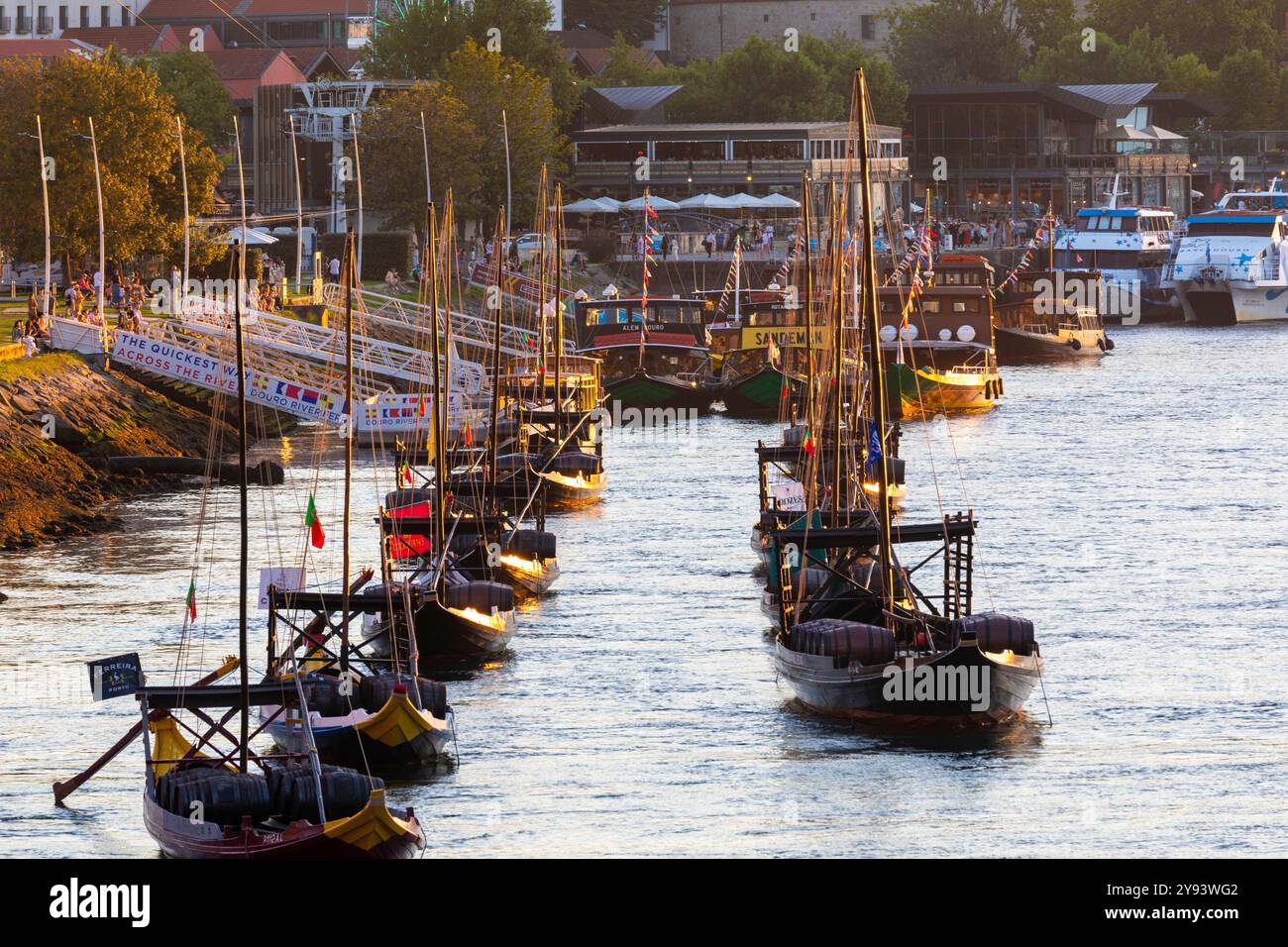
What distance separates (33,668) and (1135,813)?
20299mm

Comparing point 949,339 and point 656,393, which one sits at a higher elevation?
point 949,339

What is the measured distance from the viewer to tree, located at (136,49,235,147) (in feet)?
449

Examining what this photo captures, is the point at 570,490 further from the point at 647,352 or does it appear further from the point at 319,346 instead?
the point at 647,352

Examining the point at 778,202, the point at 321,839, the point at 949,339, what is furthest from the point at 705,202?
the point at 321,839

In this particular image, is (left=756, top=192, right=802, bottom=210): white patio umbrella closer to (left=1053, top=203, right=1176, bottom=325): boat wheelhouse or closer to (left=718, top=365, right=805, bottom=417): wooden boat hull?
(left=1053, top=203, right=1176, bottom=325): boat wheelhouse

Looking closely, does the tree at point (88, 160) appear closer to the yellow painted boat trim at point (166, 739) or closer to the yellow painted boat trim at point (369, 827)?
the yellow painted boat trim at point (166, 739)

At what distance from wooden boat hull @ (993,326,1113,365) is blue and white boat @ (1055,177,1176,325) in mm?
24060

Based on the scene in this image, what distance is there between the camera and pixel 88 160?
283ft

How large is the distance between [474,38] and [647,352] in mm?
53520

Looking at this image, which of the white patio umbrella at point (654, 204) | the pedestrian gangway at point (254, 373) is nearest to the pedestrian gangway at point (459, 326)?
the pedestrian gangway at point (254, 373)

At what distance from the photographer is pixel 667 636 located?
4669 cm

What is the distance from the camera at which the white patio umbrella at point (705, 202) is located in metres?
138

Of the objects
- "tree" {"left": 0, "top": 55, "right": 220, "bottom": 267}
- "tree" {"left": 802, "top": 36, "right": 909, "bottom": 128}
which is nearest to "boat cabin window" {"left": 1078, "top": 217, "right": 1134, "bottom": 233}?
"tree" {"left": 802, "top": 36, "right": 909, "bottom": 128}
